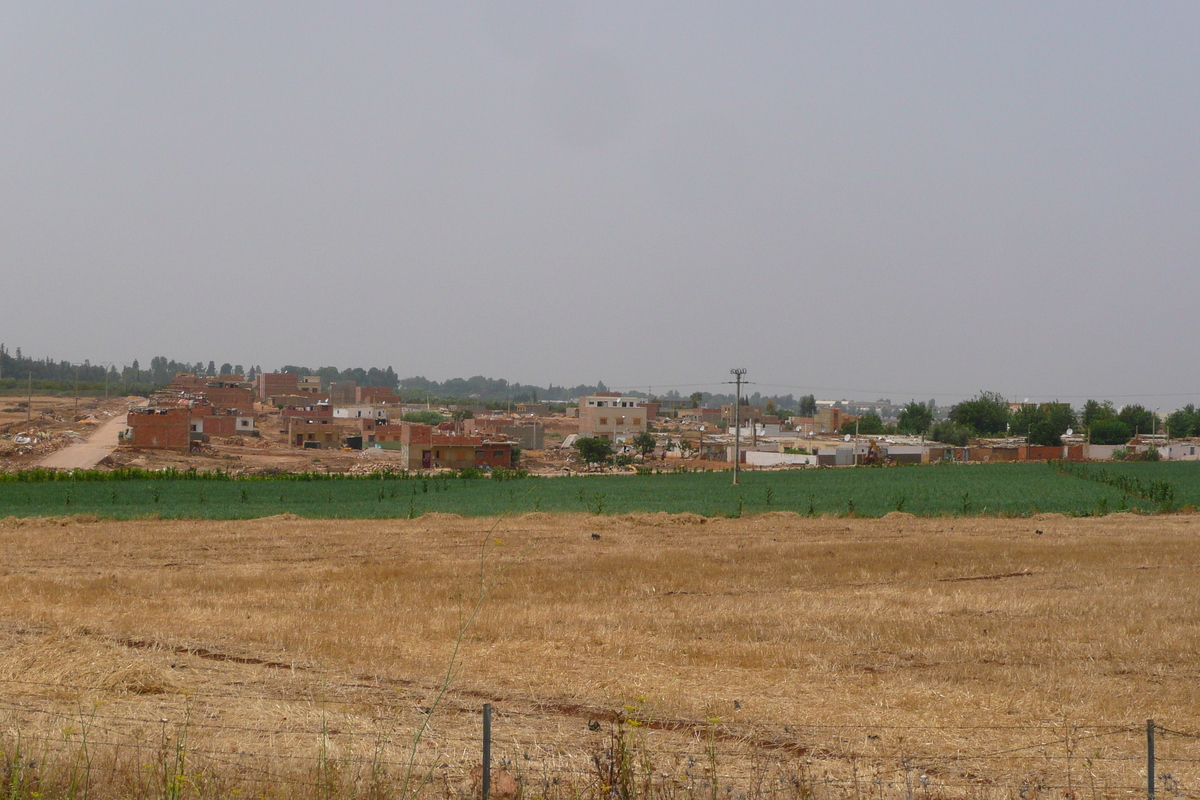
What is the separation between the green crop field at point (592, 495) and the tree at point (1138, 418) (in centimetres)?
9104

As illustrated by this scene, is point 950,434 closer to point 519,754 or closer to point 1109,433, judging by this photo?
point 1109,433

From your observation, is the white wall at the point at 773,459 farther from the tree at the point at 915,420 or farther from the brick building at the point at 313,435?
the tree at the point at 915,420

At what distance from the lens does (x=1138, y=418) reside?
150000mm

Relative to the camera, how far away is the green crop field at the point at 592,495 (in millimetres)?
40156

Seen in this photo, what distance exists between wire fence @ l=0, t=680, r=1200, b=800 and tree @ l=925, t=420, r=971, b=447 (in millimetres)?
129047

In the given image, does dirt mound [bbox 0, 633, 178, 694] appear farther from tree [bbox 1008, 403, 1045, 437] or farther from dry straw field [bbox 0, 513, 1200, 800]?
tree [bbox 1008, 403, 1045, 437]

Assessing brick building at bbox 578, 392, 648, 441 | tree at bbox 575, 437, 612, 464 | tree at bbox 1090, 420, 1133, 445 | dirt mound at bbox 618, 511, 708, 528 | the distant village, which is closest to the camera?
dirt mound at bbox 618, 511, 708, 528

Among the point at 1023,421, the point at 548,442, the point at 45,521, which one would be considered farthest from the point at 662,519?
the point at 1023,421

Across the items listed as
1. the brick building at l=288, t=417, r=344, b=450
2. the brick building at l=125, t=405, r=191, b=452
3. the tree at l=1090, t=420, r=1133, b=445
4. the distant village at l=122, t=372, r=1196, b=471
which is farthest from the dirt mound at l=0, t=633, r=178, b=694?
the tree at l=1090, t=420, r=1133, b=445

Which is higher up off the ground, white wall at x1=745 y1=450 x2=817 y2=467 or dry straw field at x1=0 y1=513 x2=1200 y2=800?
dry straw field at x1=0 y1=513 x2=1200 y2=800

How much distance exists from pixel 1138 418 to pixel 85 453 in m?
148

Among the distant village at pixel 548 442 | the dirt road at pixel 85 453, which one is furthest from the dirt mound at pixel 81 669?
the dirt road at pixel 85 453

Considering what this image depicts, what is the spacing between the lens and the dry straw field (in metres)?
8.02

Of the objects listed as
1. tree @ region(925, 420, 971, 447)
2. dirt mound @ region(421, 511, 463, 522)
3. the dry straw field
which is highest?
tree @ region(925, 420, 971, 447)
